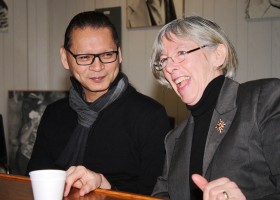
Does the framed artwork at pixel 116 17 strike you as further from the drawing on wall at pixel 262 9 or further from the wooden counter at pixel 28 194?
the wooden counter at pixel 28 194

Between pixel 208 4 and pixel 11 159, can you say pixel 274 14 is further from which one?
pixel 11 159

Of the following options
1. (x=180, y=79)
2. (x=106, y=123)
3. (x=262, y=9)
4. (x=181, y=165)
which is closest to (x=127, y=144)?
(x=106, y=123)

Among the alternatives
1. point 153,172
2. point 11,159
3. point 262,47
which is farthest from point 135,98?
point 11,159

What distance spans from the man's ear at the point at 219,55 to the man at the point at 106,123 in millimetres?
455

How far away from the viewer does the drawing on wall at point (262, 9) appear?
2775 mm

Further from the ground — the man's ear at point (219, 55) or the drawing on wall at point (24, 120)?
the man's ear at point (219, 55)

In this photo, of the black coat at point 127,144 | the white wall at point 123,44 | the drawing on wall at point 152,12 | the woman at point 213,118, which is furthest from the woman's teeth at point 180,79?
the drawing on wall at point 152,12

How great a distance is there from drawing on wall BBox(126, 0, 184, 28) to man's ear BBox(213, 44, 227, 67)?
5.46ft

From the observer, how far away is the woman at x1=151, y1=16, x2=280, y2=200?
1.38 meters

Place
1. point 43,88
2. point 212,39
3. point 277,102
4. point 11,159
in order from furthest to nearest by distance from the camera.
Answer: point 43,88 → point 11,159 → point 212,39 → point 277,102

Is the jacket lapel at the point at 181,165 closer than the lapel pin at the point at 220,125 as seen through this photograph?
No

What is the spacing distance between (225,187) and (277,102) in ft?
1.49

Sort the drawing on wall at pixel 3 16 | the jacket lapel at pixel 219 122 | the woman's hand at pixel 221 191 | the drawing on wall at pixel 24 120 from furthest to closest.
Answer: the drawing on wall at pixel 3 16
the drawing on wall at pixel 24 120
the jacket lapel at pixel 219 122
the woman's hand at pixel 221 191

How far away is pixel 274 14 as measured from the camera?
2.79 m
